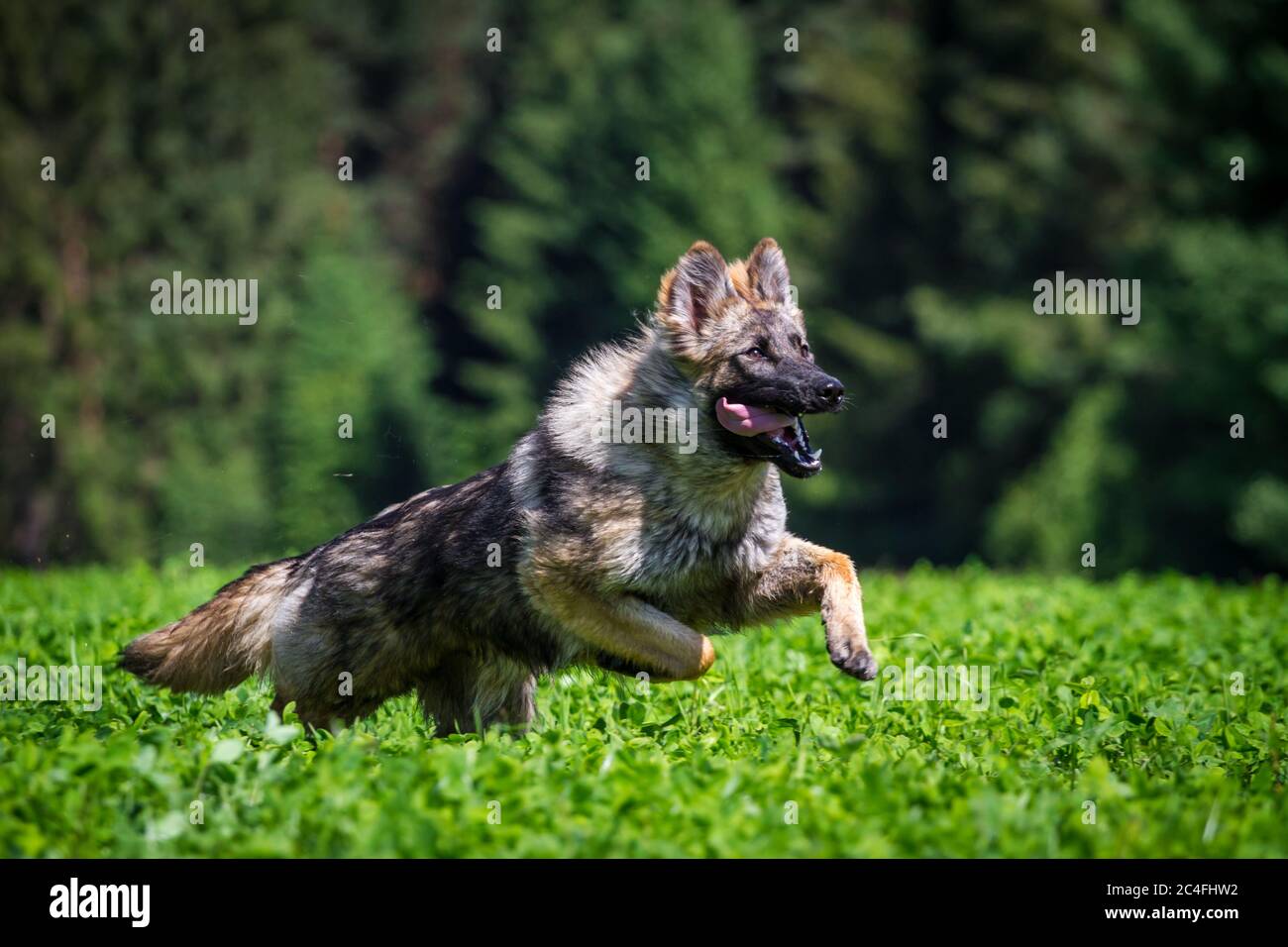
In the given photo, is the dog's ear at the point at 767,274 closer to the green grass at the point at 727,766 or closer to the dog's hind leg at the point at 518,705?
the green grass at the point at 727,766

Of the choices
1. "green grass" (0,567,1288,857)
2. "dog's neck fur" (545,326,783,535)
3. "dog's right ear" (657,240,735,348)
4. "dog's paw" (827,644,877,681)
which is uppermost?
"dog's right ear" (657,240,735,348)

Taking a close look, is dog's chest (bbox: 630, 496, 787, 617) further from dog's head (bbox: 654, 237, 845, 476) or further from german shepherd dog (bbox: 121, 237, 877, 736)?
dog's head (bbox: 654, 237, 845, 476)

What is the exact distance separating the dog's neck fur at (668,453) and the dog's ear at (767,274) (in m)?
0.60

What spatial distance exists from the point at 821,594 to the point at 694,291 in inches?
67.5

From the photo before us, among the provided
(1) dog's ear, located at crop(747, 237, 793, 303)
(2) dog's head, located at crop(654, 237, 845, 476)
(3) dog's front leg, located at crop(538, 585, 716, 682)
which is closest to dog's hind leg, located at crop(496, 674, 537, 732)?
(3) dog's front leg, located at crop(538, 585, 716, 682)

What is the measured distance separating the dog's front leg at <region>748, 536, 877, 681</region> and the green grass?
353mm

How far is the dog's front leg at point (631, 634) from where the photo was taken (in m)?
7.28

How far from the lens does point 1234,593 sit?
41.3 feet

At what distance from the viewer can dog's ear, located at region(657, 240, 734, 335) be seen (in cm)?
778

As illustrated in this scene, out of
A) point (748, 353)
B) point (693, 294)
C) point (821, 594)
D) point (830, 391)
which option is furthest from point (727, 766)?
point (693, 294)

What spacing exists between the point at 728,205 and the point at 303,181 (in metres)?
12.2

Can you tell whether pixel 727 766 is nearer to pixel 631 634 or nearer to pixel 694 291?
pixel 631 634
